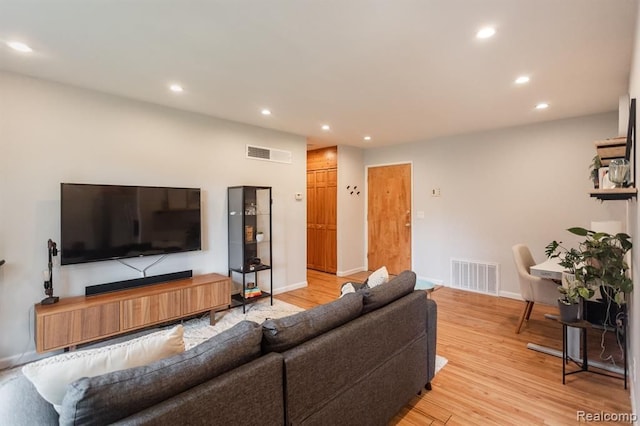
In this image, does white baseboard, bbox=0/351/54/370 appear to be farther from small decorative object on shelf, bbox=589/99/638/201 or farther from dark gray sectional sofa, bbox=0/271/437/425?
small decorative object on shelf, bbox=589/99/638/201

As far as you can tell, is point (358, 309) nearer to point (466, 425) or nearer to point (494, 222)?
point (466, 425)

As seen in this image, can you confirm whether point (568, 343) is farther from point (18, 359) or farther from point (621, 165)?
point (18, 359)

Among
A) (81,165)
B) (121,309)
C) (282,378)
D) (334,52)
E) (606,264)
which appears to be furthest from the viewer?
(81,165)

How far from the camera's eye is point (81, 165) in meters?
3.01

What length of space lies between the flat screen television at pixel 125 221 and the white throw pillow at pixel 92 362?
2.26 m

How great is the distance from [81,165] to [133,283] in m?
1.28

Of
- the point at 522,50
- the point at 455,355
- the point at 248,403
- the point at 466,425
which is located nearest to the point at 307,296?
the point at 455,355

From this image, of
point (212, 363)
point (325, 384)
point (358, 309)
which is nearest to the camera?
point (212, 363)

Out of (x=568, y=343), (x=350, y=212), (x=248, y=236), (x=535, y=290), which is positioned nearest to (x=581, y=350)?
(x=568, y=343)

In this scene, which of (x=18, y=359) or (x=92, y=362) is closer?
(x=92, y=362)

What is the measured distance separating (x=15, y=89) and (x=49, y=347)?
7.28ft

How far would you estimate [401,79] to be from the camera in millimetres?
2801

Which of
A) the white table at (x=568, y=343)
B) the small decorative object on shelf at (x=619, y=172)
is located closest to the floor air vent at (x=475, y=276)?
the white table at (x=568, y=343)

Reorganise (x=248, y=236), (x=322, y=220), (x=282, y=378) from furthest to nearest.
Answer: (x=322, y=220)
(x=248, y=236)
(x=282, y=378)
